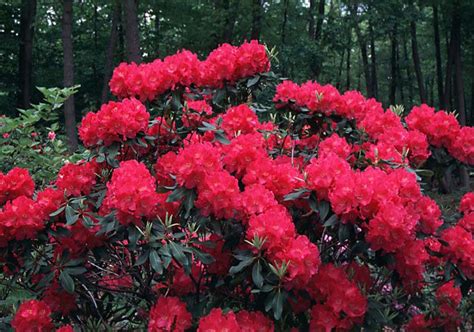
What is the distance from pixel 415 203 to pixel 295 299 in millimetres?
721

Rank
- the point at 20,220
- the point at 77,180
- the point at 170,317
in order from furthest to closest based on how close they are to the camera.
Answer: the point at 77,180 < the point at 20,220 < the point at 170,317

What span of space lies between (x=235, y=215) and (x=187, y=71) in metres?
0.92

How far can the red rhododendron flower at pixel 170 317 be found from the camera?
211 cm

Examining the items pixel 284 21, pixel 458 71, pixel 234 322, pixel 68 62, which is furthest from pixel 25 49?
pixel 234 322

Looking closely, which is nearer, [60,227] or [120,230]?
[120,230]

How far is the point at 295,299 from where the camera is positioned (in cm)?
202

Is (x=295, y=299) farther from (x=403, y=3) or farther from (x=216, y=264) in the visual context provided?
(x=403, y=3)

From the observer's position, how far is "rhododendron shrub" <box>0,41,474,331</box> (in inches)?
79.7

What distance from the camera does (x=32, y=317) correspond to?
2.33m

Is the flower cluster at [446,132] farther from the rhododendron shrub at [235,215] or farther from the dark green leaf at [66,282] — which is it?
the dark green leaf at [66,282]

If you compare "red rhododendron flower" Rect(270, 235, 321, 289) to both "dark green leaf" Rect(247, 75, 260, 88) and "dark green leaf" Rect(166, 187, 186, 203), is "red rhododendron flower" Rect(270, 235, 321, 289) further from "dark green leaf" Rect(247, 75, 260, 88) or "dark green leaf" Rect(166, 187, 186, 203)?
"dark green leaf" Rect(247, 75, 260, 88)

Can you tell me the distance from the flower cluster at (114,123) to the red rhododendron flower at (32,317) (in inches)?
29.8

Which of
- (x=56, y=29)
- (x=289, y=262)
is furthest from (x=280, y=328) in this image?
(x=56, y=29)

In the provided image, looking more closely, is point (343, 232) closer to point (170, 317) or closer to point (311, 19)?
point (170, 317)
